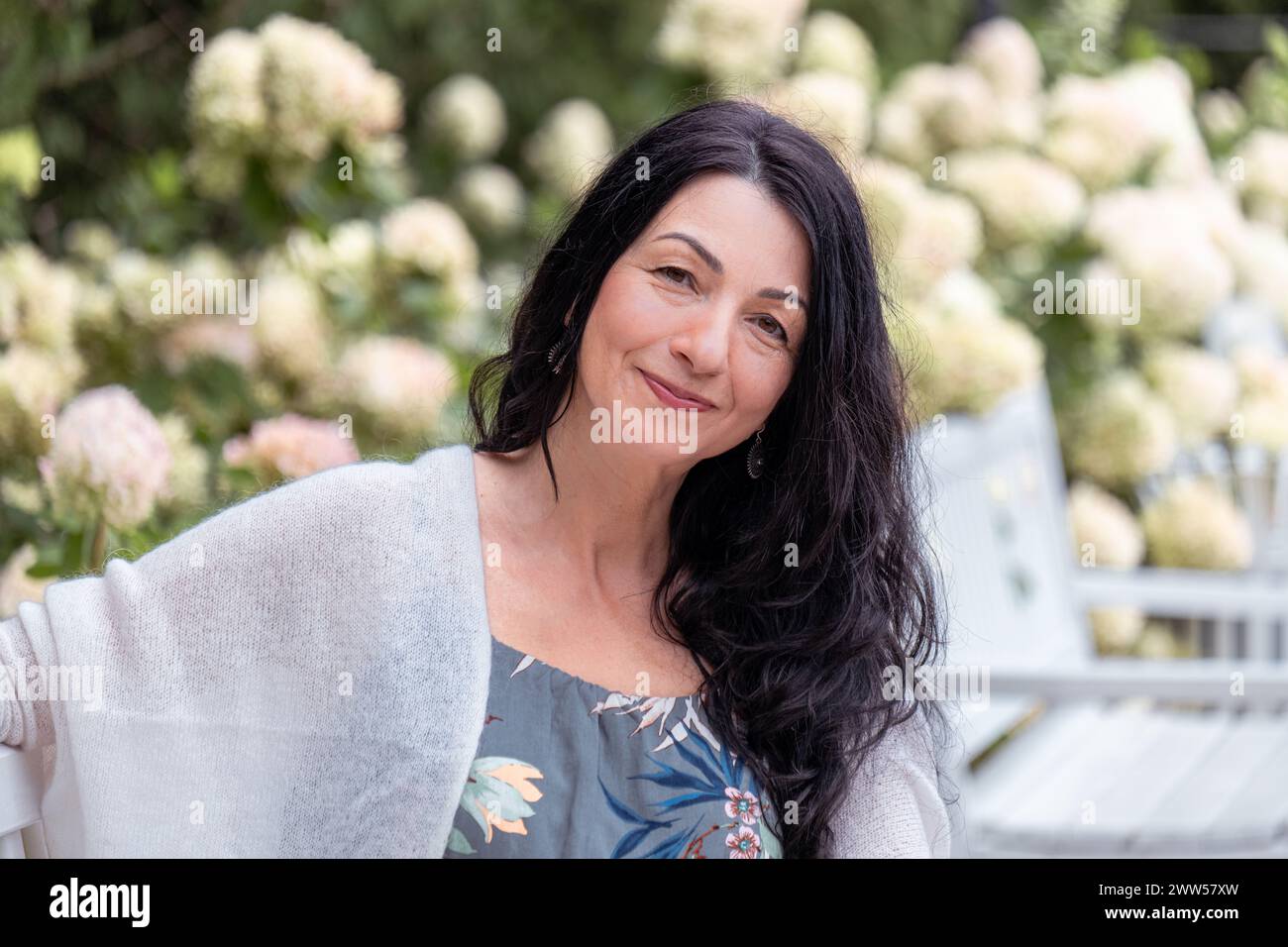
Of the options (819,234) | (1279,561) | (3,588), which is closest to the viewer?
(819,234)

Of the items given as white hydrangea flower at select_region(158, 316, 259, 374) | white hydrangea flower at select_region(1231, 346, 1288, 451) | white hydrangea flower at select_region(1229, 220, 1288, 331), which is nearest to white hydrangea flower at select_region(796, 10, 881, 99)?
white hydrangea flower at select_region(1229, 220, 1288, 331)

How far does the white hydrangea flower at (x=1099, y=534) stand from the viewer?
11.5 ft

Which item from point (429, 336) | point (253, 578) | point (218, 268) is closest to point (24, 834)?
point (253, 578)

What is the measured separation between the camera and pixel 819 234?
4.73ft

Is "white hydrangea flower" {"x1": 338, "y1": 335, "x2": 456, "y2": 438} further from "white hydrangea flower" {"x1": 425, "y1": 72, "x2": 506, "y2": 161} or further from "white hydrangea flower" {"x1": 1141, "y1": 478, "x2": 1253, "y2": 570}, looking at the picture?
"white hydrangea flower" {"x1": 1141, "y1": 478, "x2": 1253, "y2": 570}

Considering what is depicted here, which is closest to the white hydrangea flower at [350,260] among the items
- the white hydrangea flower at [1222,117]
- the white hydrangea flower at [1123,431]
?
the white hydrangea flower at [1123,431]

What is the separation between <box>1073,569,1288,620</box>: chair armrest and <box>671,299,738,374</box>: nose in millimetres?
2323

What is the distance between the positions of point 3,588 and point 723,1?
1979 millimetres

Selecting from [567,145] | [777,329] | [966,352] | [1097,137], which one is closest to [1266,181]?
[1097,137]

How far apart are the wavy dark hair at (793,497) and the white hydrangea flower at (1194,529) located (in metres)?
2.23

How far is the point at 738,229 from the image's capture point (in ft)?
4.61

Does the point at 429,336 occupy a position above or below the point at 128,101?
below

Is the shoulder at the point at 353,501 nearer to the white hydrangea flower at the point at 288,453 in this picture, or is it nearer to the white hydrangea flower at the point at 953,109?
the white hydrangea flower at the point at 288,453

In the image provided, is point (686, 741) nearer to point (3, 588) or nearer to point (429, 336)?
point (3, 588)
